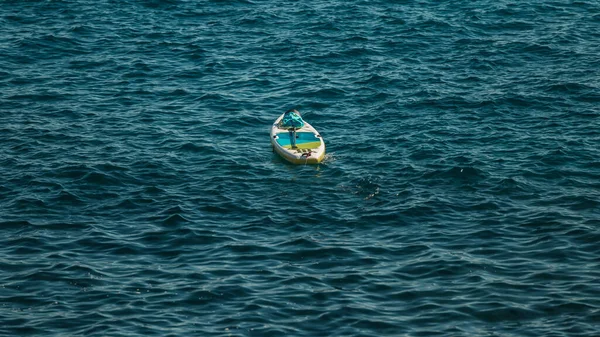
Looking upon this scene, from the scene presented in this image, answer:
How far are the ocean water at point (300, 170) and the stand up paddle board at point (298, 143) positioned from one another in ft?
2.19

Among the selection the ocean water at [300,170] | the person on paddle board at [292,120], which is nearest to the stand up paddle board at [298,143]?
the person on paddle board at [292,120]

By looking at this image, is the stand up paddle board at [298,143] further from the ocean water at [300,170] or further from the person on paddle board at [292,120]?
the ocean water at [300,170]

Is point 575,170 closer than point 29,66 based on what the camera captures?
Yes

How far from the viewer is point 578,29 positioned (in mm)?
54281

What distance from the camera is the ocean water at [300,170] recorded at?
27984 millimetres

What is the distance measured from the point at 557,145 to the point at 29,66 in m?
29.6

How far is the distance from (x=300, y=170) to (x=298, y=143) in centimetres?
233

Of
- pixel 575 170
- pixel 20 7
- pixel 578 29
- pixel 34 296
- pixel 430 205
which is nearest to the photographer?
pixel 34 296

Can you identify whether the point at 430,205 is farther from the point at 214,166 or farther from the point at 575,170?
the point at 214,166

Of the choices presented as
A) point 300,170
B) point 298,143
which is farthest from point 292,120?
point 300,170

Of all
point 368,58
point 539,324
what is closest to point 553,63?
point 368,58

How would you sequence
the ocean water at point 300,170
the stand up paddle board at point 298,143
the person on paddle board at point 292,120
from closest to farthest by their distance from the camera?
the ocean water at point 300,170, the stand up paddle board at point 298,143, the person on paddle board at point 292,120

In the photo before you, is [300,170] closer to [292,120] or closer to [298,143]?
[298,143]

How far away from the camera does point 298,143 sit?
40.5 metres
